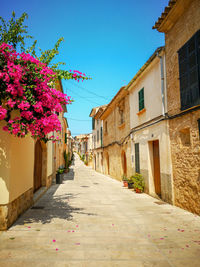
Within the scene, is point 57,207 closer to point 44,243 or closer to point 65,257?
point 44,243

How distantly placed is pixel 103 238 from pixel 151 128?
568 centimetres

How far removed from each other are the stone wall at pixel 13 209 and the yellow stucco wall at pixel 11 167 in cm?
15

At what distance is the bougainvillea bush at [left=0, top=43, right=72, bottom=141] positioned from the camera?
12.8ft

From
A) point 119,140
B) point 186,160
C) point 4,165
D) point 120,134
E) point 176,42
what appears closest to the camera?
point 4,165

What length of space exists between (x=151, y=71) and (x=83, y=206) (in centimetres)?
667

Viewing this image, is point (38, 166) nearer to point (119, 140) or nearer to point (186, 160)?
point (186, 160)

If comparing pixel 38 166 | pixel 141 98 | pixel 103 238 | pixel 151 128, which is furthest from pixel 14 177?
pixel 141 98

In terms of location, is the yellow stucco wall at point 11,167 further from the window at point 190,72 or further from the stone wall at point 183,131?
the window at point 190,72

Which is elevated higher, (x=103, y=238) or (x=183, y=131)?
(x=183, y=131)

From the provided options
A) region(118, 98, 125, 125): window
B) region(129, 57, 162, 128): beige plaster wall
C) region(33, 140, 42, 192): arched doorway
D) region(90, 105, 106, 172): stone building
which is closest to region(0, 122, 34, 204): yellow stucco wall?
region(33, 140, 42, 192): arched doorway

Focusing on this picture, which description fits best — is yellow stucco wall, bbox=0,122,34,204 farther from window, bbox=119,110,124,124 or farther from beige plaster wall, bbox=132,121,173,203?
window, bbox=119,110,124,124

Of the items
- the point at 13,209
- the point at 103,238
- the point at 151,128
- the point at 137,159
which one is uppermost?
the point at 151,128

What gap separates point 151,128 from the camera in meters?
8.59

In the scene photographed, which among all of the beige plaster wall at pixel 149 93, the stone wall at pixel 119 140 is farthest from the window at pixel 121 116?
the beige plaster wall at pixel 149 93
